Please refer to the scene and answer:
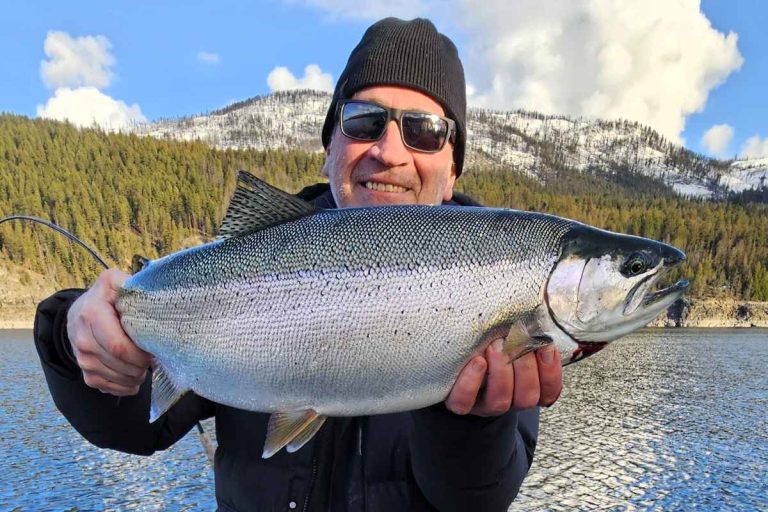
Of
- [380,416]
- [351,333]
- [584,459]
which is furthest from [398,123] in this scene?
[584,459]

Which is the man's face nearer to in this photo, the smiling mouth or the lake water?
the smiling mouth

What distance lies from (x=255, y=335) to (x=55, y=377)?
122 cm

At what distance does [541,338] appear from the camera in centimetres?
238

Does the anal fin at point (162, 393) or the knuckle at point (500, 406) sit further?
the anal fin at point (162, 393)

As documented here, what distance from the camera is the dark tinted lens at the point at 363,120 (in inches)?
142

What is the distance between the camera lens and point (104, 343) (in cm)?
269

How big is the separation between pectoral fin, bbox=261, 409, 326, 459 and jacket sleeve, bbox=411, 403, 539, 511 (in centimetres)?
46

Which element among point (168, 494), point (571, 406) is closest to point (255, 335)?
point (168, 494)

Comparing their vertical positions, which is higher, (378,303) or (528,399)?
(378,303)

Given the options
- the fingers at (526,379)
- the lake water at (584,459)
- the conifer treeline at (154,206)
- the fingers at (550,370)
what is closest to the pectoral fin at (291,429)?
the fingers at (526,379)

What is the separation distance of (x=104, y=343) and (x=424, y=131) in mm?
2177

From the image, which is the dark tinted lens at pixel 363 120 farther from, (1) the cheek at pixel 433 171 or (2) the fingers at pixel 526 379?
(2) the fingers at pixel 526 379

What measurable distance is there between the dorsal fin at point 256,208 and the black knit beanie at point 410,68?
148 cm

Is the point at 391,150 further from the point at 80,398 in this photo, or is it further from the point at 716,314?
the point at 716,314
